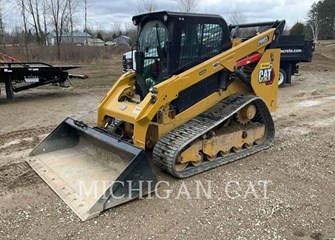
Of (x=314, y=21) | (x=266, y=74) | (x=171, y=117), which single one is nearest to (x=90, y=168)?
(x=171, y=117)

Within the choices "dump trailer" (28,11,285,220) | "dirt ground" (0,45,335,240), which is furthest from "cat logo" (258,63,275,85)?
"dirt ground" (0,45,335,240)

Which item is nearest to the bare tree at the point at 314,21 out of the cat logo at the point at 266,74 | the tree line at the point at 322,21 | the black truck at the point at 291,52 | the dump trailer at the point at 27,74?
the tree line at the point at 322,21

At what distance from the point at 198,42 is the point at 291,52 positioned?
8783mm

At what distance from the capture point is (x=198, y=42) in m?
4.90

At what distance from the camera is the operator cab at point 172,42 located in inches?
183

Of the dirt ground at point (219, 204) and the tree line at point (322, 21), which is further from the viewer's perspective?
the tree line at point (322, 21)

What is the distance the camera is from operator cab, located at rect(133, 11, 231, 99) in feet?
15.3

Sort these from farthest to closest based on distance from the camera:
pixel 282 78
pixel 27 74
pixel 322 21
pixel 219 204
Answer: pixel 322 21 < pixel 282 78 < pixel 27 74 < pixel 219 204

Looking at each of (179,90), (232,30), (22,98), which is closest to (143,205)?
(179,90)

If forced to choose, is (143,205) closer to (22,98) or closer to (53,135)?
(53,135)

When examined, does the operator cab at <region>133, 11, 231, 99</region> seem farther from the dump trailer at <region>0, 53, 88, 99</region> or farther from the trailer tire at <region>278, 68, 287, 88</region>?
the trailer tire at <region>278, 68, 287, 88</region>

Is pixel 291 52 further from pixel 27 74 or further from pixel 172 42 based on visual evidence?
pixel 172 42

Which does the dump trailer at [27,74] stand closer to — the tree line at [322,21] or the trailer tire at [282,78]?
the trailer tire at [282,78]

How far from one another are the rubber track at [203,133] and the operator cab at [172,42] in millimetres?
714
